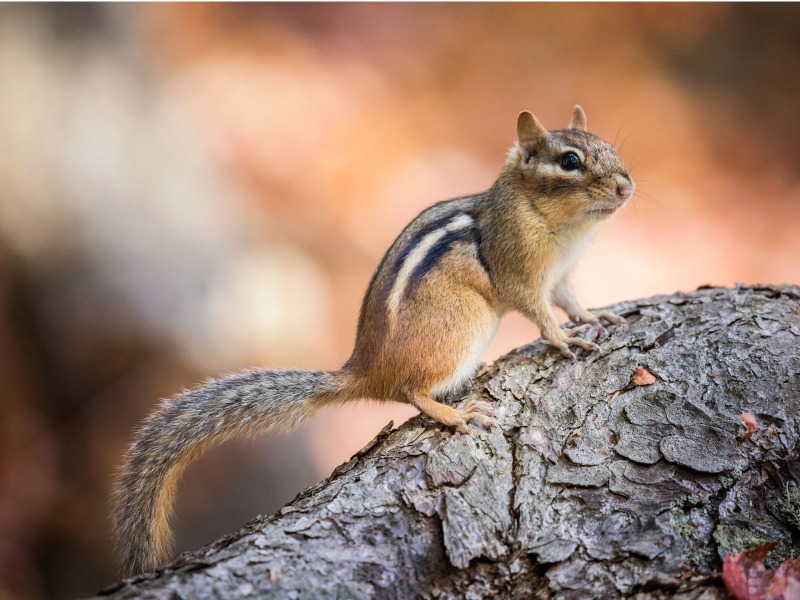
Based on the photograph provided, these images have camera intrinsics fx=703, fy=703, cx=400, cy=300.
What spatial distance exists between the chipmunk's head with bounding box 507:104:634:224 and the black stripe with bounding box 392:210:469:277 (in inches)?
15.3

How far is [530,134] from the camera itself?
3266 mm

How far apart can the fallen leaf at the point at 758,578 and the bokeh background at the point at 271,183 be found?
3892 mm

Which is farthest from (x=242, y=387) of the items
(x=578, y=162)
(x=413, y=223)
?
(x=578, y=162)

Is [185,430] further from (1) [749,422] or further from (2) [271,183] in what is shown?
(2) [271,183]

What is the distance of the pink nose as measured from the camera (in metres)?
3.09

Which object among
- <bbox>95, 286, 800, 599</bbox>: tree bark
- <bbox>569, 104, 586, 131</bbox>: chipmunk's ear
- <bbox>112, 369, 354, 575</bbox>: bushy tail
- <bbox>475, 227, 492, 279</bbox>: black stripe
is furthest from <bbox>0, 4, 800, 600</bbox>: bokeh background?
<bbox>95, 286, 800, 599</bbox>: tree bark

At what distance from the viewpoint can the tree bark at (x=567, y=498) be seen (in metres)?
2.06

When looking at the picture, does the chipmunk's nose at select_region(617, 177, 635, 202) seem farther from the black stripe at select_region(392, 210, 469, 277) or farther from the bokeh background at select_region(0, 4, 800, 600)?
the bokeh background at select_region(0, 4, 800, 600)

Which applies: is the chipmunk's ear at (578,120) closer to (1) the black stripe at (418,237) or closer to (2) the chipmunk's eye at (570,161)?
(2) the chipmunk's eye at (570,161)

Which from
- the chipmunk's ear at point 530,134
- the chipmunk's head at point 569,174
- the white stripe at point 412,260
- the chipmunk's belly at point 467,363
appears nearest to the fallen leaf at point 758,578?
the chipmunk's belly at point 467,363

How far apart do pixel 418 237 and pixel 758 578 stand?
1.85 metres

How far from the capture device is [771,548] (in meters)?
2.04

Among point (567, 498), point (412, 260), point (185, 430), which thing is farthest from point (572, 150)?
point (185, 430)

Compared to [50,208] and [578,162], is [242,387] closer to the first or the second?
[578,162]
